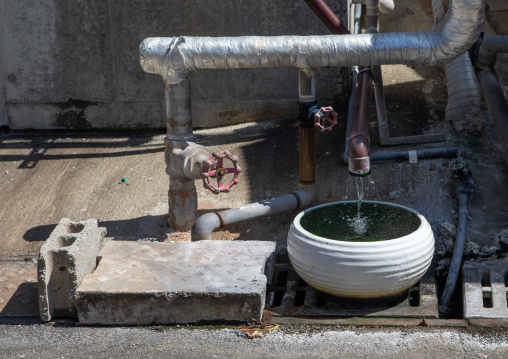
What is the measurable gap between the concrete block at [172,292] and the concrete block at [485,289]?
5.19 ft

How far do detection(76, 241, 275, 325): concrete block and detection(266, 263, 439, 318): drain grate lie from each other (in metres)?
0.27

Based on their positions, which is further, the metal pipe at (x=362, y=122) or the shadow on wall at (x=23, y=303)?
the metal pipe at (x=362, y=122)

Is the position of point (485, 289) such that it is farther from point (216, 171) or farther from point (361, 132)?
point (216, 171)

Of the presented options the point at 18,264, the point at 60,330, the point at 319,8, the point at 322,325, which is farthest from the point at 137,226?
the point at 319,8

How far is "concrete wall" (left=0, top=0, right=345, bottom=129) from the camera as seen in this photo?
8336 mm

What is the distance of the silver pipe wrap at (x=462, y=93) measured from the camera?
7238 mm

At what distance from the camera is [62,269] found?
5.24 metres

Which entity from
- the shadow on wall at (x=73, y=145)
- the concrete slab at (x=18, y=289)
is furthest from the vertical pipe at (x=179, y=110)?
the shadow on wall at (x=73, y=145)

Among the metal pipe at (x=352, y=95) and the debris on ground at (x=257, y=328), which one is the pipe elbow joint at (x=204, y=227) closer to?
the debris on ground at (x=257, y=328)

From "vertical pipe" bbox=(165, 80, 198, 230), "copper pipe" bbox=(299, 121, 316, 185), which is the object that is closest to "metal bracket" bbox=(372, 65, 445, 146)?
"copper pipe" bbox=(299, 121, 316, 185)

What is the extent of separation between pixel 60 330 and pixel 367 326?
2277 mm

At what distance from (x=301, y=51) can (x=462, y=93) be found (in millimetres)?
2210

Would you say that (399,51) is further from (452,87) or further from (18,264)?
(18,264)

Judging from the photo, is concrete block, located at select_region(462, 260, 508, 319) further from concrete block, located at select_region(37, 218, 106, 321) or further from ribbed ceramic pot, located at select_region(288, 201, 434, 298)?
concrete block, located at select_region(37, 218, 106, 321)
